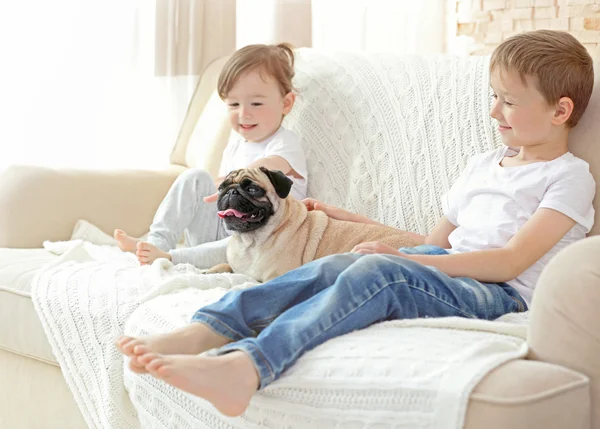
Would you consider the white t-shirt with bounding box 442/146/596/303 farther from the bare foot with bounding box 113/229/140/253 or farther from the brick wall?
the brick wall

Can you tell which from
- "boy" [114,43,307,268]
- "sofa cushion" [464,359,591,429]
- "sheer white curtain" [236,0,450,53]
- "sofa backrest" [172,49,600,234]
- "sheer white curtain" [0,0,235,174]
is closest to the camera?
"sofa cushion" [464,359,591,429]

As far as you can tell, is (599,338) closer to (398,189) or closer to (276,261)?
(276,261)

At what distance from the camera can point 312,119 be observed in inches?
92.4

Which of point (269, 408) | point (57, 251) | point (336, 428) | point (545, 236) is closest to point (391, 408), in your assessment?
point (336, 428)

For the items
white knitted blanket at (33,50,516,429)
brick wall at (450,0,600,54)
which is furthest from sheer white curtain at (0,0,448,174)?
white knitted blanket at (33,50,516,429)

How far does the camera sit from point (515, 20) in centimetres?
397

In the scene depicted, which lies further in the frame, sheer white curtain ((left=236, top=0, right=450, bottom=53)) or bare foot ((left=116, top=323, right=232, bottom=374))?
sheer white curtain ((left=236, top=0, right=450, bottom=53))

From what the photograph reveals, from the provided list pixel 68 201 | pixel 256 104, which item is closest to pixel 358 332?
pixel 256 104

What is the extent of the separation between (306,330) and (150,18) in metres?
2.43

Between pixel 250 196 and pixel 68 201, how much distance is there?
2.64 ft

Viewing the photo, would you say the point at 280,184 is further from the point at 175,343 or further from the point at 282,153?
the point at 175,343

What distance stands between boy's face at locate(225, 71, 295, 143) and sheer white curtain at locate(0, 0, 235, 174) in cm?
103

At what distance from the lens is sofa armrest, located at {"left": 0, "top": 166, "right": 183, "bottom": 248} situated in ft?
7.58

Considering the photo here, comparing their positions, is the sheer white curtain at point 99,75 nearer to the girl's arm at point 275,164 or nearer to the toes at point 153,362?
the girl's arm at point 275,164
